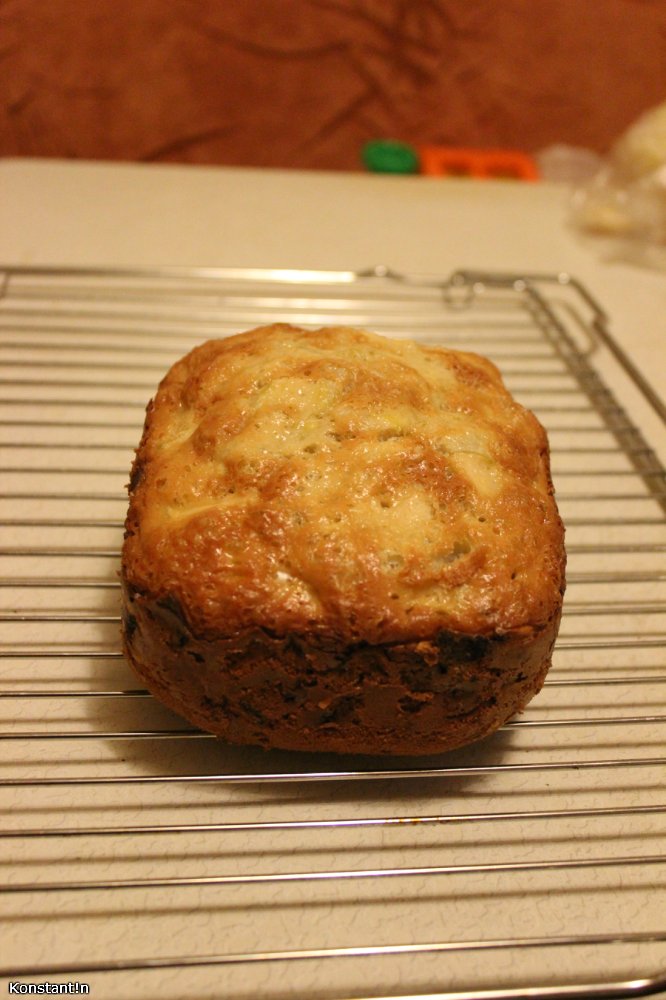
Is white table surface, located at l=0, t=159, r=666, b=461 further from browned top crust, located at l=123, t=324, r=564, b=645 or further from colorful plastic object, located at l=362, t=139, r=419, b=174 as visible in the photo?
browned top crust, located at l=123, t=324, r=564, b=645

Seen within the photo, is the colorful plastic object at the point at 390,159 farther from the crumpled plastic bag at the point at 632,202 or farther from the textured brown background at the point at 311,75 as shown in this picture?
the crumpled plastic bag at the point at 632,202

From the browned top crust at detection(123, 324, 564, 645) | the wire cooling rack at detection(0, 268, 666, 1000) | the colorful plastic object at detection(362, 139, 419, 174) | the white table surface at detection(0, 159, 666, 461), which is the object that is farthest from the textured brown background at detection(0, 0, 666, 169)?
the browned top crust at detection(123, 324, 564, 645)

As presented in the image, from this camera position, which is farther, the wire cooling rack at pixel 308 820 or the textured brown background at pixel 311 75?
the textured brown background at pixel 311 75

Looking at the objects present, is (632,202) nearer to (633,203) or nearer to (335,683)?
(633,203)

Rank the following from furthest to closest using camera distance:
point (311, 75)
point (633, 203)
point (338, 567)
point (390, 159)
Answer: point (311, 75), point (390, 159), point (633, 203), point (338, 567)

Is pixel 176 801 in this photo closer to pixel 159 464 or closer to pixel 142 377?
pixel 159 464

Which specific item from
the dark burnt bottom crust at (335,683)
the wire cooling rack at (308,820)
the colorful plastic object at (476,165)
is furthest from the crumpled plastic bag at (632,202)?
the dark burnt bottom crust at (335,683)

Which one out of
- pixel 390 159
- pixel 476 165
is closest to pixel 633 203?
pixel 476 165
